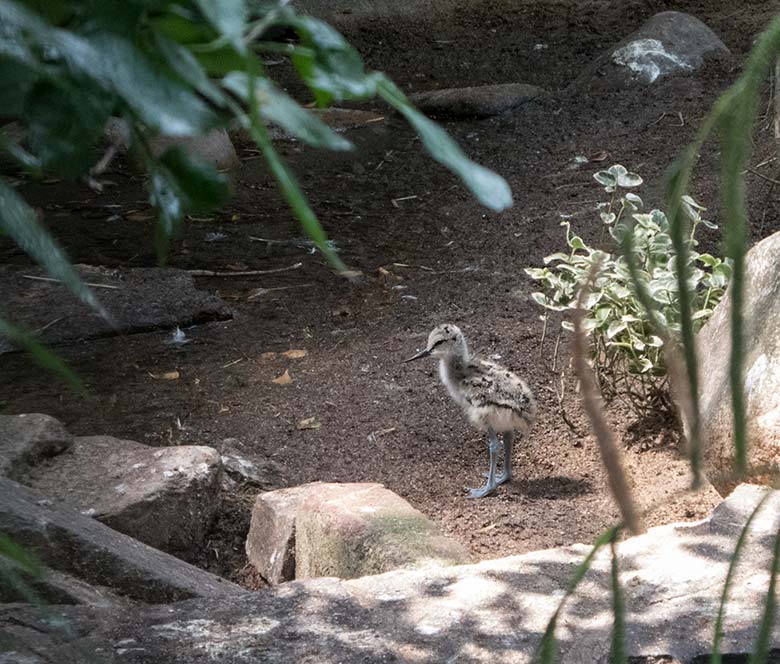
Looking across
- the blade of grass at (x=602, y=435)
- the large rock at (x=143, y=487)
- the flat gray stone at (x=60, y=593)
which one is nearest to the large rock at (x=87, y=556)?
the flat gray stone at (x=60, y=593)

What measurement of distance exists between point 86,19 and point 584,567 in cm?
69

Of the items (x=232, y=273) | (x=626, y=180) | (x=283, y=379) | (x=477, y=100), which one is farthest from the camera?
(x=477, y=100)

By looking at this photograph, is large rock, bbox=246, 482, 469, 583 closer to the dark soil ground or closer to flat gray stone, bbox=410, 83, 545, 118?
the dark soil ground

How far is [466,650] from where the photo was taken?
7.68ft

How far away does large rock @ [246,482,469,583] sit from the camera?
3.40m

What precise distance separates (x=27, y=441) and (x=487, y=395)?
170 cm

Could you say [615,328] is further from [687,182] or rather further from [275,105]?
[275,105]

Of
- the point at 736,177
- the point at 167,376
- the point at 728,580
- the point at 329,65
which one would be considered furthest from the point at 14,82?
the point at 167,376

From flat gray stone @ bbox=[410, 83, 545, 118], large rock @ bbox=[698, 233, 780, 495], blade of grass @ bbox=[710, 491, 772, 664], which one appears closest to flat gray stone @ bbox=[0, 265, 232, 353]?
large rock @ bbox=[698, 233, 780, 495]

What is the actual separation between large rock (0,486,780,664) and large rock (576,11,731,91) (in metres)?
6.11

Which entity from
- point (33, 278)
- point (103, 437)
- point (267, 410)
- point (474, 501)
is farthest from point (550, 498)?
point (33, 278)

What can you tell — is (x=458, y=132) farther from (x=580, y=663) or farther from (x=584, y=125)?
(x=580, y=663)

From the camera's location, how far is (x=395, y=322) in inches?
226

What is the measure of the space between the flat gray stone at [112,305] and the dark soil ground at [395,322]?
0.08 meters
